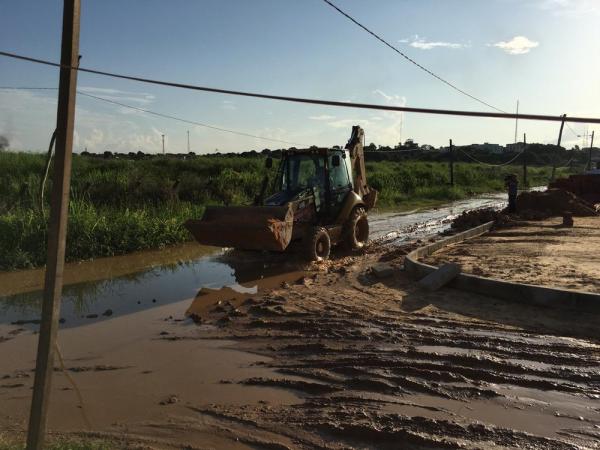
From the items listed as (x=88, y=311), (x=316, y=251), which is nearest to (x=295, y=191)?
(x=316, y=251)

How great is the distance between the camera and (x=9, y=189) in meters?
15.2

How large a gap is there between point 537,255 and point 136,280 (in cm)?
775

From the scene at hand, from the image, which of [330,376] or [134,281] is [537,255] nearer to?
[330,376]

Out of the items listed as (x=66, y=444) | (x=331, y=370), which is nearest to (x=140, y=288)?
(x=331, y=370)

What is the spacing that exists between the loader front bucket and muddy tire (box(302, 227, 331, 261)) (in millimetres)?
792

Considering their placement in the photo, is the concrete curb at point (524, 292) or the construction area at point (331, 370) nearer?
the construction area at point (331, 370)

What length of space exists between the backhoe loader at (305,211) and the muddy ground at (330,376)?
6.46 ft

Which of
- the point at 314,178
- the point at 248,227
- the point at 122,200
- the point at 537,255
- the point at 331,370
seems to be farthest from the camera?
the point at 122,200

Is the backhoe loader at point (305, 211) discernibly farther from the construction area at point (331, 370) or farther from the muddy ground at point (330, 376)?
the muddy ground at point (330, 376)

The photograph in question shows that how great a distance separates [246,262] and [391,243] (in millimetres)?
4251

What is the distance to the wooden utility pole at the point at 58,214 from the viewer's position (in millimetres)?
2734

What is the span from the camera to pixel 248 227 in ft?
29.5

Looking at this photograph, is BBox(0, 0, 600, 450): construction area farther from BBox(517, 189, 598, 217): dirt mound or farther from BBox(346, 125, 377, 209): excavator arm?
BBox(517, 189, 598, 217): dirt mound

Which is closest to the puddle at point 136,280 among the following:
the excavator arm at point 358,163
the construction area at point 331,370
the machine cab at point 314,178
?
the construction area at point 331,370
